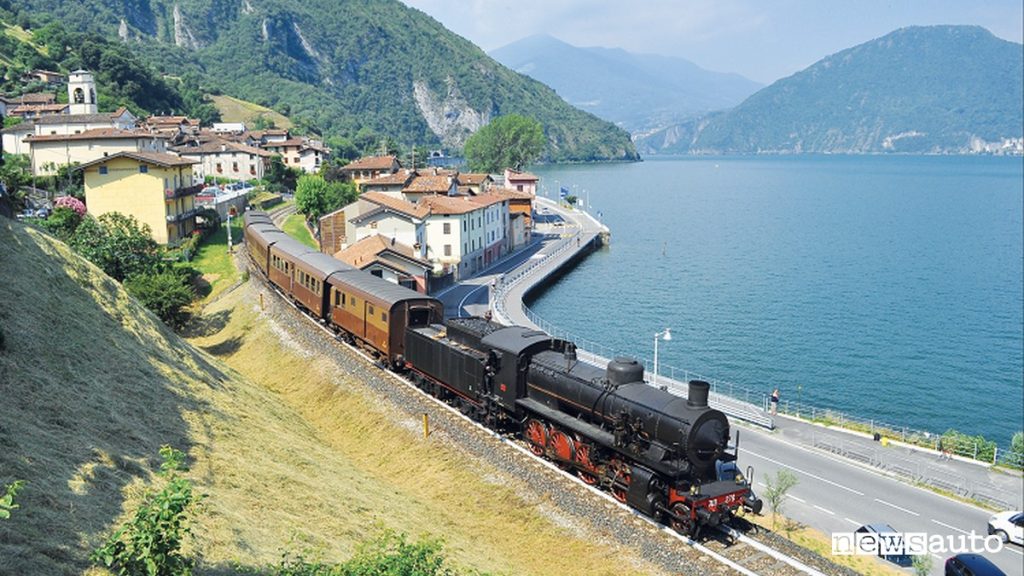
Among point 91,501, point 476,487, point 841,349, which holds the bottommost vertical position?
point 841,349

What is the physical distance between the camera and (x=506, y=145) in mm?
148750

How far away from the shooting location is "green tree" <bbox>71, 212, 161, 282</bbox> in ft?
152

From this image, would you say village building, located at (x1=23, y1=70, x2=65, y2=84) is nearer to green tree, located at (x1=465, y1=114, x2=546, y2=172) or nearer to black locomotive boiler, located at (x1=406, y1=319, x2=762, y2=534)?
green tree, located at (x1=465, y1=114, x2=546, y2=172)

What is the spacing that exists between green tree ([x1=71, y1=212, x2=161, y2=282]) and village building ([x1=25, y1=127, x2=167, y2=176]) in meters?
22.7

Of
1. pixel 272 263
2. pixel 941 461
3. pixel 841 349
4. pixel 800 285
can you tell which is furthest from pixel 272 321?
pixel 800 285

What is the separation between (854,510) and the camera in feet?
82.6

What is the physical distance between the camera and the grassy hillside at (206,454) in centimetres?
1437

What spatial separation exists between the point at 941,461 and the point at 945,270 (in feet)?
217

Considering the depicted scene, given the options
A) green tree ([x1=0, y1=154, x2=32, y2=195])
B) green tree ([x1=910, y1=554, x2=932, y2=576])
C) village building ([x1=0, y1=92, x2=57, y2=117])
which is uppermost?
village building ([x1=0, y1=92, x2=57, y2=117])

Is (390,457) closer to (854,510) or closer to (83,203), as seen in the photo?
(854,510)

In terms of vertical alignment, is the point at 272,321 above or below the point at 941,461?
above

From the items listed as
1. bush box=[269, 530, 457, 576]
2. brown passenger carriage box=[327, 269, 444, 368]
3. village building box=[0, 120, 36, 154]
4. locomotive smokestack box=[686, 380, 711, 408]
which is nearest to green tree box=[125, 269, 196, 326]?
brown passenger carriage box=[327, 269, 444, 368]

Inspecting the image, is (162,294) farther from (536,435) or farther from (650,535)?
(650,535)

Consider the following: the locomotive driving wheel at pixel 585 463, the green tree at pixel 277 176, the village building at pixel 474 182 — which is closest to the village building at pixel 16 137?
the green tree at pixel 277 176
